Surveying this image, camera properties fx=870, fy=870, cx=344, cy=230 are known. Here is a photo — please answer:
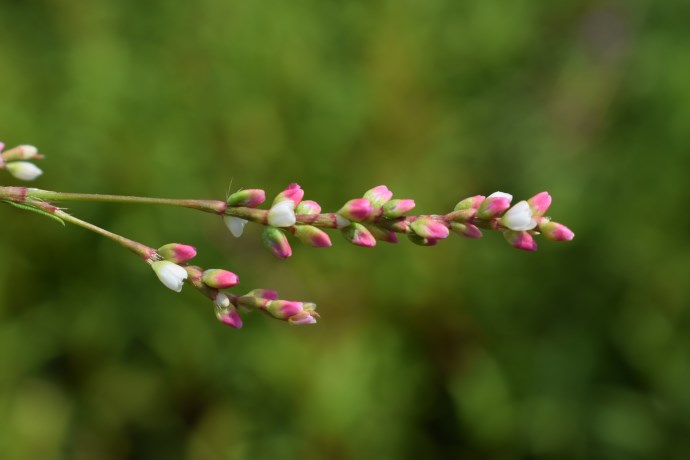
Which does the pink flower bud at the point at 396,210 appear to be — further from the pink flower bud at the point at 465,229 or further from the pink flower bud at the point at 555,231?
the pink flower bud at the point at 555,231

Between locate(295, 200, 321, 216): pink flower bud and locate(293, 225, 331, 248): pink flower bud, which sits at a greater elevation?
locate(295, 200, 321, 216): pink flower bud

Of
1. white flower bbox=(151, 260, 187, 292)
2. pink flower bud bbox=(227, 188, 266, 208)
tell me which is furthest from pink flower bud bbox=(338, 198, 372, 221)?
white flower bbox=(151, 260, 187, 292)

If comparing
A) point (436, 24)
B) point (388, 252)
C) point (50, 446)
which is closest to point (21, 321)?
point (50, 446)

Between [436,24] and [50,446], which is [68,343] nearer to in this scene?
[50,446]

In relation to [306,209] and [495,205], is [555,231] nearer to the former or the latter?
[495,205]

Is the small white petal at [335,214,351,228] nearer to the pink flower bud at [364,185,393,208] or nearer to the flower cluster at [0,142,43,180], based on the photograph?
the pink flower bud at [364,185,393,208]

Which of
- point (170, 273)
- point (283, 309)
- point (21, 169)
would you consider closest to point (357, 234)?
point (283, 309)

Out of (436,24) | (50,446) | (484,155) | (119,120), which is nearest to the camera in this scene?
(50,446)
